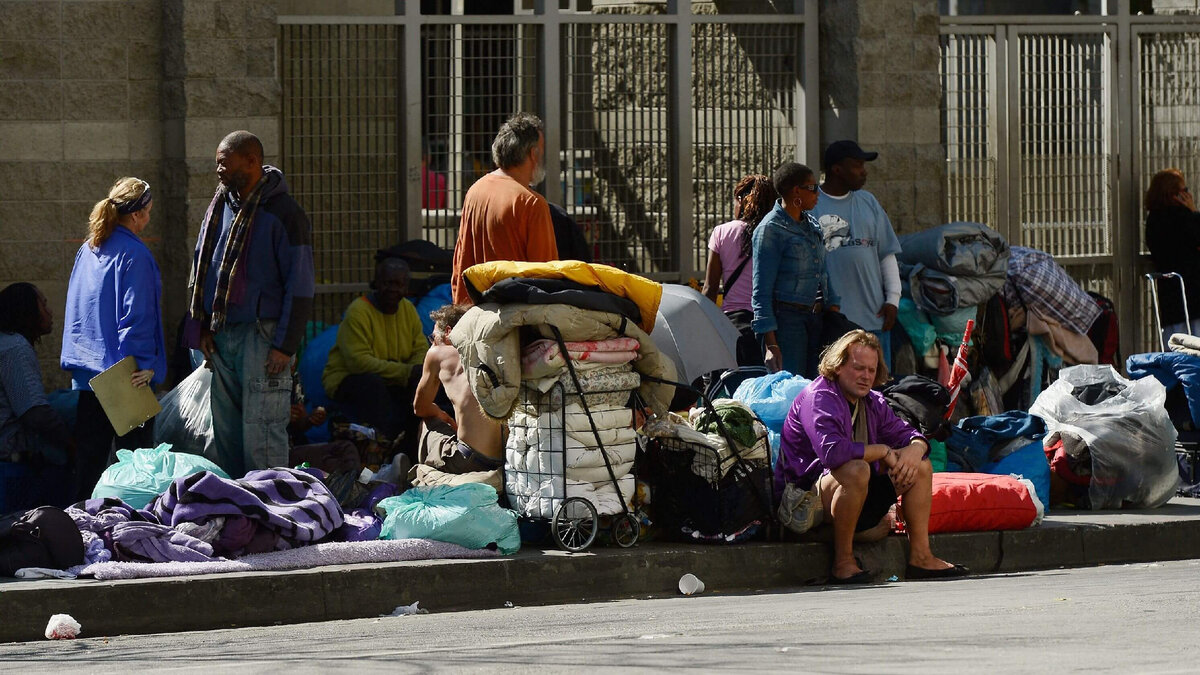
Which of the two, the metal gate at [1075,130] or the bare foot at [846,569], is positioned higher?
the metal gate at [1075,130]

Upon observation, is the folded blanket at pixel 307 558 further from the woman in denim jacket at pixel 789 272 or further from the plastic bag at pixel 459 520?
the woman in denim jacket at pixel 789 272

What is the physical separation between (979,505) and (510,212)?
277cm

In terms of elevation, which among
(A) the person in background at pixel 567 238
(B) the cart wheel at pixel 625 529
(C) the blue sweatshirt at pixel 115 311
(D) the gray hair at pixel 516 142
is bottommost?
(B) the cart wheel at pixel 625 529

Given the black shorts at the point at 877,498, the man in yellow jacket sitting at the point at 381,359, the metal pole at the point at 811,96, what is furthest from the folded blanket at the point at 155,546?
the metal pole at the point at 811,96

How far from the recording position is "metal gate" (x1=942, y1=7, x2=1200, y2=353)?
13.5 metres

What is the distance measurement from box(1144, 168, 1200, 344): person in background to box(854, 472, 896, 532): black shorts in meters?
5.27

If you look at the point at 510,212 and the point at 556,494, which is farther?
the point at 510,212

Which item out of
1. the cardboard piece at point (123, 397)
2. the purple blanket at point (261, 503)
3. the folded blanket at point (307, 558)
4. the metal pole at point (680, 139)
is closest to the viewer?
the folded blanket at point (307, 558)

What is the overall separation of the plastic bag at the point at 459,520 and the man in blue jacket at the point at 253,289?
94cm

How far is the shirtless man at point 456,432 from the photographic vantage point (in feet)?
30.2

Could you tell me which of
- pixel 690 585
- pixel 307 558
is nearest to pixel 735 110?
pixel 690 585

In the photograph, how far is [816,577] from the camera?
9109 mm

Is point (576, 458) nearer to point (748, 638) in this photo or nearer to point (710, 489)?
point (710, 489)

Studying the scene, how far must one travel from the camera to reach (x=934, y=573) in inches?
360
